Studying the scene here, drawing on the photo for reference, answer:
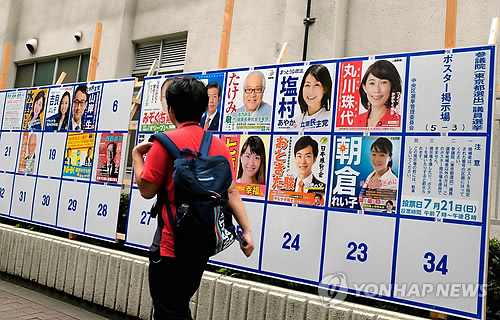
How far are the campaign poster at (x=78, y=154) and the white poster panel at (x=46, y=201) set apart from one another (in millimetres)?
275

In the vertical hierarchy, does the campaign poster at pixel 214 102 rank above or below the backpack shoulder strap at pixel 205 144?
above

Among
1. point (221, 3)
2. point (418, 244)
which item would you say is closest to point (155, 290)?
point (418, 244)

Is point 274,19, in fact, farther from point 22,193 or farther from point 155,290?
point 155,290

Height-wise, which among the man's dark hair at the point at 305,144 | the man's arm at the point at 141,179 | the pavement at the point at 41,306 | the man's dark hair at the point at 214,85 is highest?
the man's dark hair at the point at 214,85

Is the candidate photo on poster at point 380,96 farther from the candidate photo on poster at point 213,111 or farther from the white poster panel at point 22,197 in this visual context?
the white poster panel at point 22,197

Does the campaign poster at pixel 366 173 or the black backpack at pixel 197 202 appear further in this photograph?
the campaign poster at pixel 366 173

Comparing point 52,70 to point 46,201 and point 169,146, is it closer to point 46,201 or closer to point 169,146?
point 46,201

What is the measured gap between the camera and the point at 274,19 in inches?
301

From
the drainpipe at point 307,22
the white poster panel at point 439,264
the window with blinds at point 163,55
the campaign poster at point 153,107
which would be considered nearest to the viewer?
the white poster panel at point 439,264

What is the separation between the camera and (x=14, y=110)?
6.88 metres

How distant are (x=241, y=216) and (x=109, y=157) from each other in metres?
3.21

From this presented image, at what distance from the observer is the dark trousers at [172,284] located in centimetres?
235

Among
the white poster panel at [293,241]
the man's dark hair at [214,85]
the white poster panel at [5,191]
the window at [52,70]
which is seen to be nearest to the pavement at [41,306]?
the white poster panel at [5,191]

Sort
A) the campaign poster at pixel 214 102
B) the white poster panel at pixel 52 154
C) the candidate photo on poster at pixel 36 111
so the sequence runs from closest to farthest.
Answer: the campaign poster at pixel 214 102, the white poster panel at pixel 52 154, the candidate photo on poster at pixel 36 111
